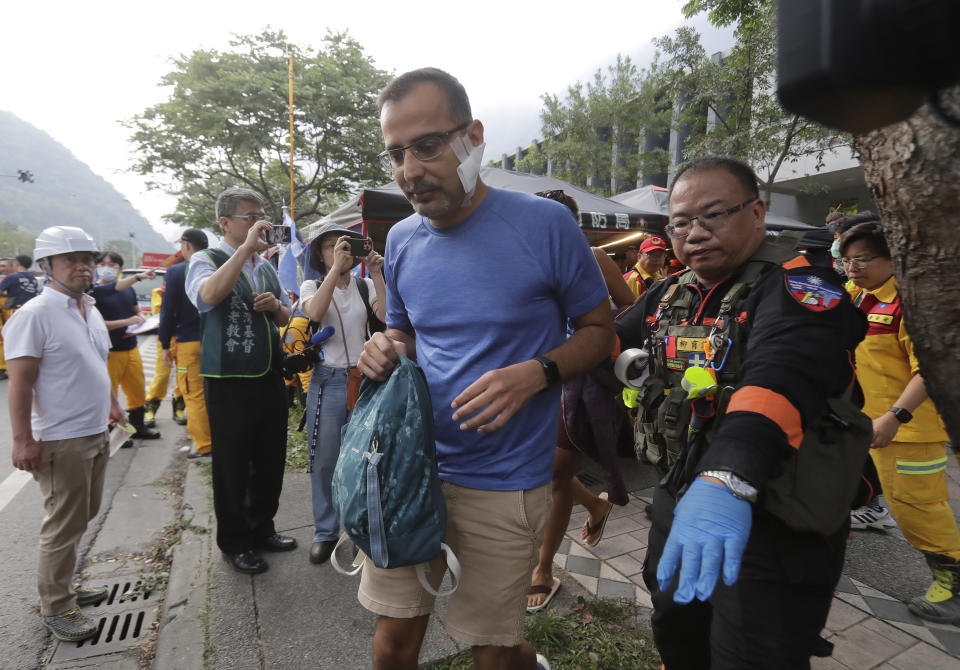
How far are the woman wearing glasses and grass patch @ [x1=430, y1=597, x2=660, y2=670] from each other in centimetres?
167

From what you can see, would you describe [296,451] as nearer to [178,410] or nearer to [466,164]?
[178,410]

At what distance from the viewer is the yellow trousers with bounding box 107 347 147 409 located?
6.07 meters

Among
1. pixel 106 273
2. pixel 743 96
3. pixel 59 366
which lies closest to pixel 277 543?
pixel 59 366

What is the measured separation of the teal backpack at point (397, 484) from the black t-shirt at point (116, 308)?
19.7 ft

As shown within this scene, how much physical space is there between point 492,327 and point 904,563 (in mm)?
3655

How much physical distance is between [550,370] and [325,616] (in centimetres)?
215

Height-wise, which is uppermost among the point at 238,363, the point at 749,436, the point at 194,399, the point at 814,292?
the point at 814,292

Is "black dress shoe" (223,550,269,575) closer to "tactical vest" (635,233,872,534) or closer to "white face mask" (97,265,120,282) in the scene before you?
"tactical vest" (635,233,872,534)

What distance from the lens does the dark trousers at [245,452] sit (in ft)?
10.2

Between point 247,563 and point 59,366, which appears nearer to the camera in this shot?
point 59,366

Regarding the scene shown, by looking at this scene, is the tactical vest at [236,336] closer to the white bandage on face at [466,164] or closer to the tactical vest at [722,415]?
the white bandage on face at [466,164]

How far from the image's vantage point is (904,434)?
2.91 meters

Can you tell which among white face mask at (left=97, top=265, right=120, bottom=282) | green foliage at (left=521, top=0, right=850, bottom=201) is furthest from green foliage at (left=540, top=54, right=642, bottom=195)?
white face mask at (left=97, top=265, right=120, bottom=282)

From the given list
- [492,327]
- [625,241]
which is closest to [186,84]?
[625,241]
